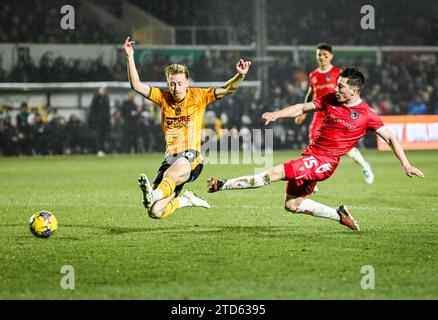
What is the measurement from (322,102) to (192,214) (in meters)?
3.25

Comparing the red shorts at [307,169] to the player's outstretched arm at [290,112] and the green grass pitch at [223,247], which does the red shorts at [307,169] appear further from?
the green grass pitch at [223,247]

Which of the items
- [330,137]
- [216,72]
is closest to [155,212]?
[330,137]

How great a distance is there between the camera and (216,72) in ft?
101

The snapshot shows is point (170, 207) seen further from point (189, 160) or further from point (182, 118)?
point (182, 118)

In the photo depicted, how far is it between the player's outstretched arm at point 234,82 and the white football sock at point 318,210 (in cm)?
159

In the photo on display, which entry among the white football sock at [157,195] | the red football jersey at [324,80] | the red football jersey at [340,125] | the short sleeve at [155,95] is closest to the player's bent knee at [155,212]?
the white football sock at [157,195]

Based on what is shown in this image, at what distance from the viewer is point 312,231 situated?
968 cm

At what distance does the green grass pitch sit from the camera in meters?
6.39

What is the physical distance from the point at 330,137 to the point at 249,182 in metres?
1.08

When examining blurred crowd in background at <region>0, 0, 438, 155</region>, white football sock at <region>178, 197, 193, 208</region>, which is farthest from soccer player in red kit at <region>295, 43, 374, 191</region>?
blurred crowd in background at <region>0, 0, 438, 155</region>

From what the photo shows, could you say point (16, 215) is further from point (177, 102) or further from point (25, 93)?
point (25, 93)

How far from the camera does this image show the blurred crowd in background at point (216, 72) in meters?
26.5

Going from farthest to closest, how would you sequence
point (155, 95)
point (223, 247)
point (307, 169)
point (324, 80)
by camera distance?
point (324, 80) < point (155, 95) < point (307, 169) < point (223, 247)

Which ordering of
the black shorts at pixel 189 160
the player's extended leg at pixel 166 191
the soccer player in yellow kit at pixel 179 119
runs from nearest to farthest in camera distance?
the player's extended leg at pixel 166 191 < the soccer player in yellow kit at pixel 179 119 < the black shorts at pixel 189 160
